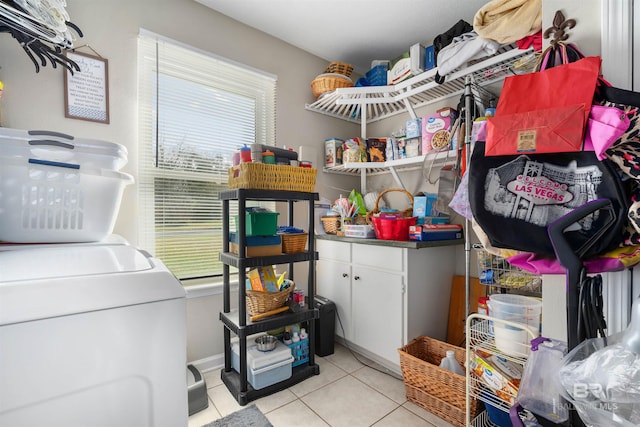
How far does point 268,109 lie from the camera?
7.71 feet

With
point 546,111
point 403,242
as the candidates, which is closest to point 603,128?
point 546,111

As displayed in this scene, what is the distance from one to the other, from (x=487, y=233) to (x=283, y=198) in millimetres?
1217

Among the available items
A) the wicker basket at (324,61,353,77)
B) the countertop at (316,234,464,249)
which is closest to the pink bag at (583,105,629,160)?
the countertop at (316,234,464,249)

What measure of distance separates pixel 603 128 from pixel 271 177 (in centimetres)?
141

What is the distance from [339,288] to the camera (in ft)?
7.36

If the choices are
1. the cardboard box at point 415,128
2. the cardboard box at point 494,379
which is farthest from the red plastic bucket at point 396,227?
the cardboard box at point 494,379

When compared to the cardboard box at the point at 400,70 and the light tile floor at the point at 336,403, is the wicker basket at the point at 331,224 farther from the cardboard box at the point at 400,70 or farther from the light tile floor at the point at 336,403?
the cardboard box at the point at 400,70

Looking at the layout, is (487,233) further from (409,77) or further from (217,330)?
(217,330)

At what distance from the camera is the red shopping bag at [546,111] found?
637mm

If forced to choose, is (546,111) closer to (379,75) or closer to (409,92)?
(409,92)

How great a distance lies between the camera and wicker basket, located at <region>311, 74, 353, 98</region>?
2.38 metres

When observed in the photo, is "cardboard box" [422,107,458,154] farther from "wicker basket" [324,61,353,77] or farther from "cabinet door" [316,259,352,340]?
"cabinet door" [316,259,352,340]

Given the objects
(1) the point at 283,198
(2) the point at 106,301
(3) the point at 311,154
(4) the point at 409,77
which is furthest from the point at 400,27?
(2) the point at 106,301

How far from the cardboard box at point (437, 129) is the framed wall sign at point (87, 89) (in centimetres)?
207
